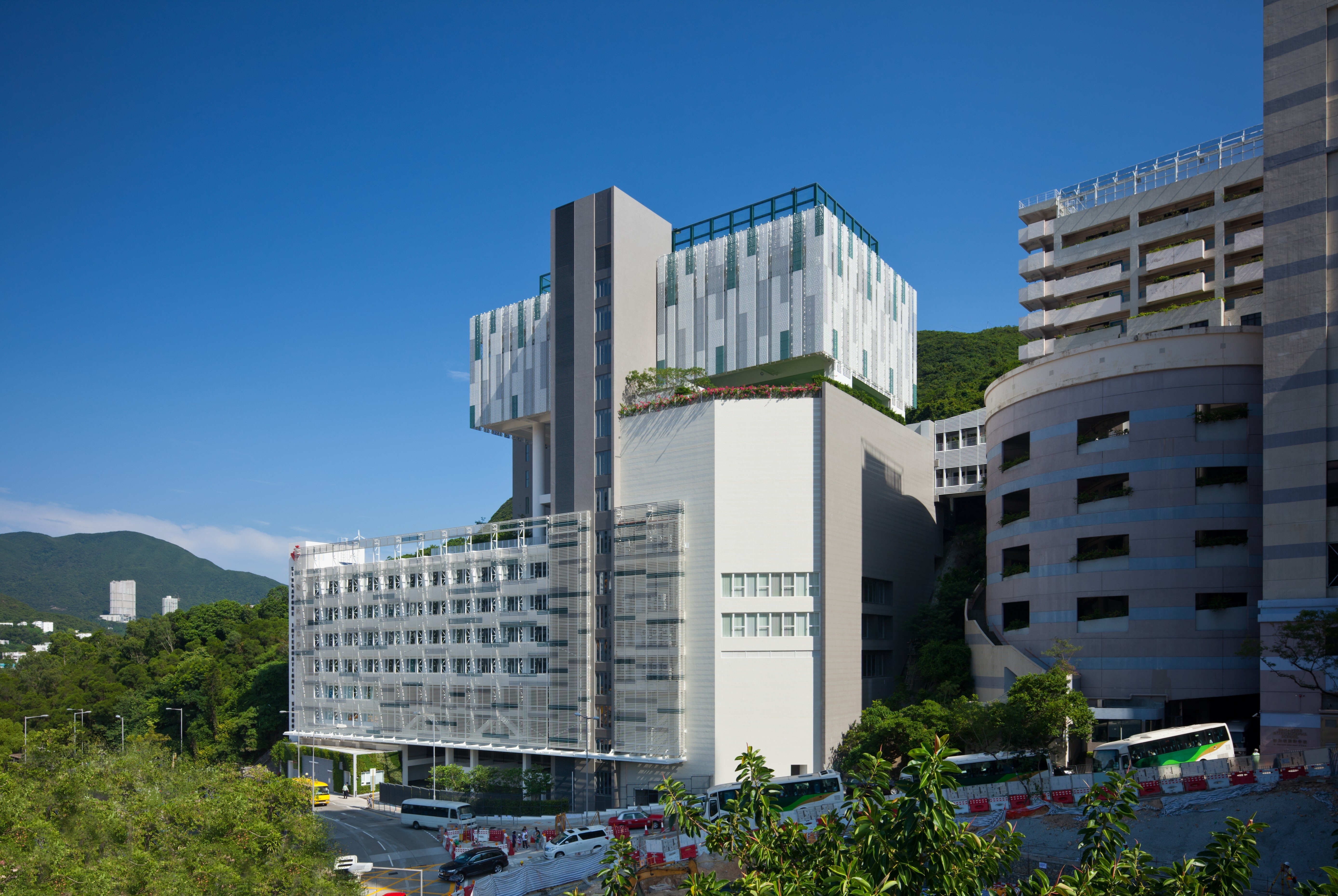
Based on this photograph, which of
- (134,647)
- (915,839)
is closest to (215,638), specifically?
(134,647)

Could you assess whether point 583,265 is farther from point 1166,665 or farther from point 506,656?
point 1166,665

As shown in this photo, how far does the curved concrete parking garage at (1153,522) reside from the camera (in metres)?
53.7

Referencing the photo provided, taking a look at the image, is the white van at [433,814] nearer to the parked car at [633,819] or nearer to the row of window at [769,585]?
the parked car at [633,819]

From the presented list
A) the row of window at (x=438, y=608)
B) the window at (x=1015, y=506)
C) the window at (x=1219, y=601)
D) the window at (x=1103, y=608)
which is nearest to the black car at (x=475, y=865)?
the row of window at (x=438, y=608)

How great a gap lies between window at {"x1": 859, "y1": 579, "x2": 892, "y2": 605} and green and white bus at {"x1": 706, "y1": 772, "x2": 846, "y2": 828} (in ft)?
77.9

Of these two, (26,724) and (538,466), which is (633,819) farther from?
(26,724)

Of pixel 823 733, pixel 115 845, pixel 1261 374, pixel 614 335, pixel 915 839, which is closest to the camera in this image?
pixel 915 839

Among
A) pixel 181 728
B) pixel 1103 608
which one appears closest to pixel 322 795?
pixel 181 728

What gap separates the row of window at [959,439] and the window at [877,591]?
21854 mm

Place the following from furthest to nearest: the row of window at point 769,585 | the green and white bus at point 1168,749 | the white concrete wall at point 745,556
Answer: the row of window at point 769,585
the white concrete wall at point 745,556
the green and white bus at point 1168,749

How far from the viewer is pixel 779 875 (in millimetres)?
14047

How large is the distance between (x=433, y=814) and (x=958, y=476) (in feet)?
202

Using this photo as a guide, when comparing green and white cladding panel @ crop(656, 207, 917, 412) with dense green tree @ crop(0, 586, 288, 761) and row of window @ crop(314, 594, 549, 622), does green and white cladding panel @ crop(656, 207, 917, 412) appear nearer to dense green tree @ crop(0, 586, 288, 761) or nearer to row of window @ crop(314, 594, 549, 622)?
row of window @ crop(314, 594, 549, 622)

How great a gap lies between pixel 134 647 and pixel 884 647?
4905 inches
